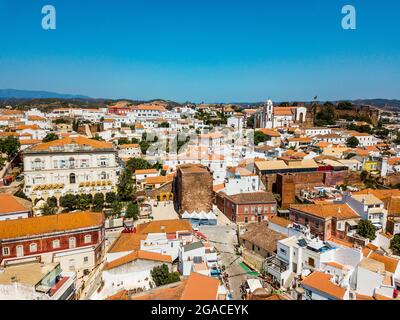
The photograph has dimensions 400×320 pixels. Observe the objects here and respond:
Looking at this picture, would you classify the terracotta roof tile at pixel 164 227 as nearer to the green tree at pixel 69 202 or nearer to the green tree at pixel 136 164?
the green tree at pixel 69 202

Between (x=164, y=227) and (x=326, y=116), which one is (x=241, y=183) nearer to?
(x=164, y=227)

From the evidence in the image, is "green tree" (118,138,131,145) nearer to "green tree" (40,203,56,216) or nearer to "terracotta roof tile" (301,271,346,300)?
"green tree" (40,203,56,216)

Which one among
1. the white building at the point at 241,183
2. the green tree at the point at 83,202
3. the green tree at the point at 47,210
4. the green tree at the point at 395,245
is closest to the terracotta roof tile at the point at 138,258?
the green tree at the point at 47,210

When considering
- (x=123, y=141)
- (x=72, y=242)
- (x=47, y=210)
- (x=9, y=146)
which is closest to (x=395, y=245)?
(x=72, y=242)
